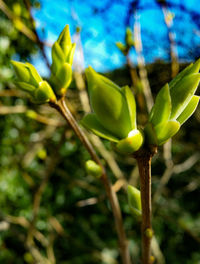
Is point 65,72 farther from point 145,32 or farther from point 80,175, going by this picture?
point 80,175

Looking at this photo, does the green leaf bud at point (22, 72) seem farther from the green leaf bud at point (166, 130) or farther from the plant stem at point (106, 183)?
the green leaf bud at point (166, 130)

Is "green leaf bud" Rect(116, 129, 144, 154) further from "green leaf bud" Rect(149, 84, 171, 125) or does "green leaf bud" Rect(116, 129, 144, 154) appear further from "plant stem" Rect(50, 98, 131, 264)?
"plant stem" Rect(50, 98, 131, 264)

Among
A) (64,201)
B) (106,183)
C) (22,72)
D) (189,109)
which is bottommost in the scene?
(64,201)

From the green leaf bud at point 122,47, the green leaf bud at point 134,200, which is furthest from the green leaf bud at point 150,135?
the green leaf bud at point 122,47

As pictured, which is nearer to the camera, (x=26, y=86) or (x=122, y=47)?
(x=26, y=86)

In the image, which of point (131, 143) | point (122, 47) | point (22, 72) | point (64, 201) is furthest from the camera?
point (64, 201)

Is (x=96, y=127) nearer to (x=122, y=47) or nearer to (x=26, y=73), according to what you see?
(x=26, y=73)

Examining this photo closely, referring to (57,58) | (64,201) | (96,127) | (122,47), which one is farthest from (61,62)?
(64,201)

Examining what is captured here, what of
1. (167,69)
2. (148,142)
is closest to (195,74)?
(148,142)
